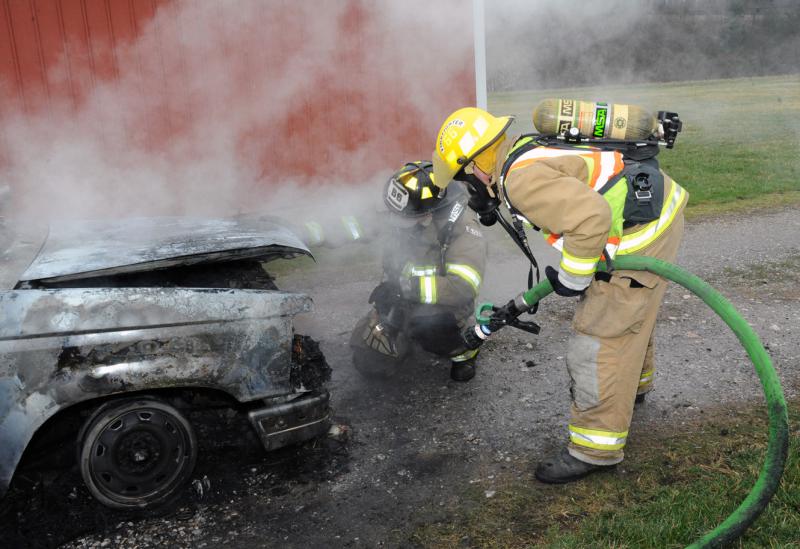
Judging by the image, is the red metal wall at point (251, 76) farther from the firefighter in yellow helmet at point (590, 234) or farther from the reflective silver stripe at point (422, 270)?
the firefighter in yellow helmet at point (590, 234)

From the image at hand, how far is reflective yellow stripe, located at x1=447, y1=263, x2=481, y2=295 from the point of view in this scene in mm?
3998

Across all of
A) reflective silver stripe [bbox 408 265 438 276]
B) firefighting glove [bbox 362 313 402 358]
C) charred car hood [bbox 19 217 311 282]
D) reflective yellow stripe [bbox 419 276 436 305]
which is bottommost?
firefighting glove [bbox 362 313 402 358]

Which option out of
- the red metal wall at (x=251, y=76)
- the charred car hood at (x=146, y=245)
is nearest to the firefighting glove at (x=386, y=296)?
the charred car hood at (x=146, y=245)

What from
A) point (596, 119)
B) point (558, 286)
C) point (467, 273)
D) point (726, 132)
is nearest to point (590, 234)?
point (558, 286)

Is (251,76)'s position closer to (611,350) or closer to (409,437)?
(409,437)

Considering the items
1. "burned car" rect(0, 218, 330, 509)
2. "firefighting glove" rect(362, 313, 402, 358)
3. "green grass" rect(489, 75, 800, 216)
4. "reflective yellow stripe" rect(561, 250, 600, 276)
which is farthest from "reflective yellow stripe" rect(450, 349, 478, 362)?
"green grass" rect(489, 75, 800, 216)

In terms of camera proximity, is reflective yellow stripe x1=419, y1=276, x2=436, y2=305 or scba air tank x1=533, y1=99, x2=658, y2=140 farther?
reflective yellow stripe x1=419, y1=276, x2=436, y2=305

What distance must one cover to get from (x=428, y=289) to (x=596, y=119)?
1.46m

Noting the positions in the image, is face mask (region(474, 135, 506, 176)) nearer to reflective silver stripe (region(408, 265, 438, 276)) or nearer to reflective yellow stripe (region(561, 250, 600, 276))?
reflective yellow stripe (region(561, 250, 600, 276))

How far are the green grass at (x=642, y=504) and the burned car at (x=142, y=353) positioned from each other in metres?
0.83

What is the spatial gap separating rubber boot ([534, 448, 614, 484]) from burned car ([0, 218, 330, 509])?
1.02 m

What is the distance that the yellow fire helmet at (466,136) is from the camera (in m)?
3.08

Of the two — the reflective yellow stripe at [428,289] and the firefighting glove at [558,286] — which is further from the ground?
the firefighting glove at [558,286]

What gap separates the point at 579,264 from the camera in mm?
2705
